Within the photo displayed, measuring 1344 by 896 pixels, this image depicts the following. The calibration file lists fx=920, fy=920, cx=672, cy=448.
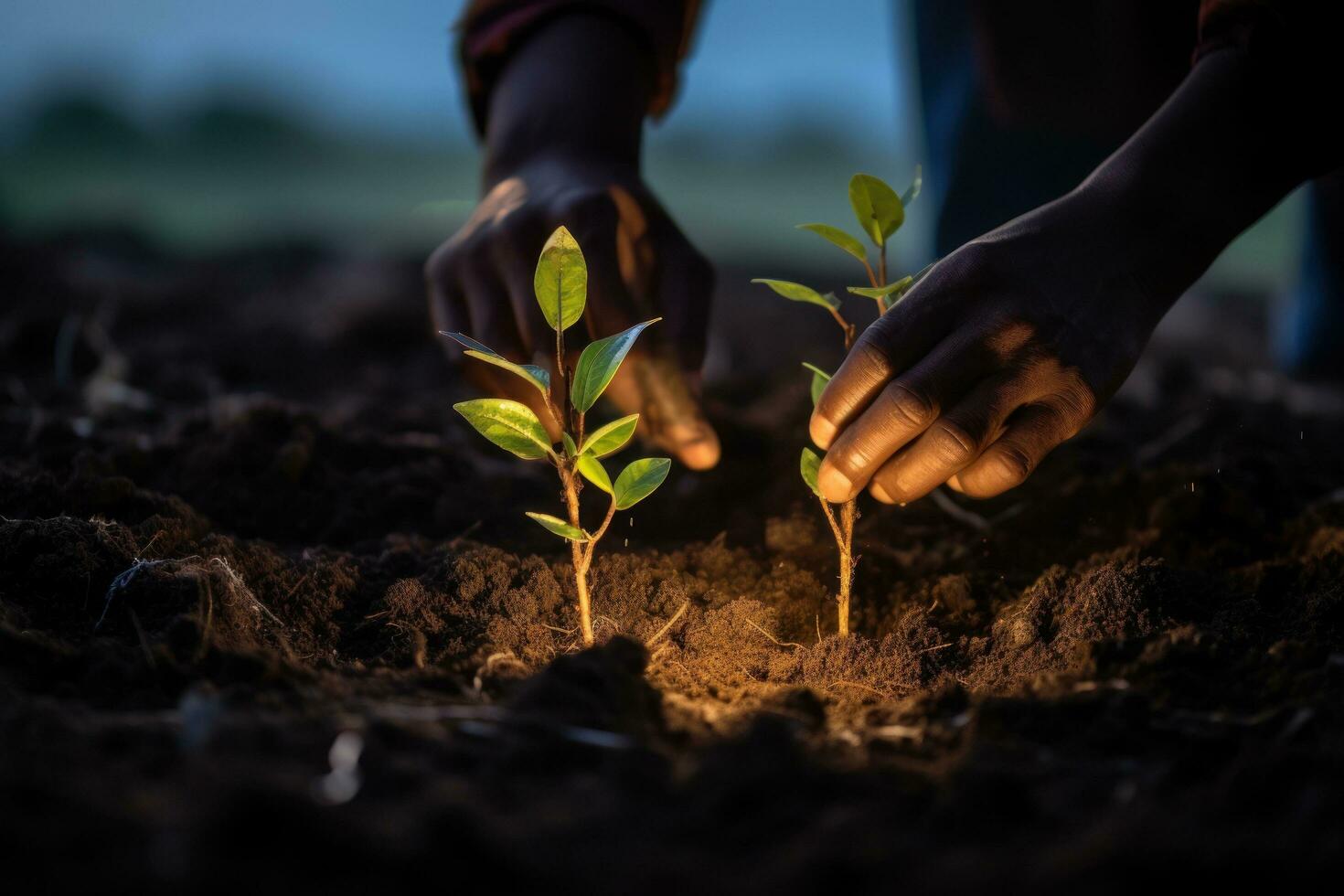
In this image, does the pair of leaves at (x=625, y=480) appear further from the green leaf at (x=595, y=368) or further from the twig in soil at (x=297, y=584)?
the twig in soil at (x=297, y=584)

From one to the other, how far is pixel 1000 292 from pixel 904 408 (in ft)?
0.73

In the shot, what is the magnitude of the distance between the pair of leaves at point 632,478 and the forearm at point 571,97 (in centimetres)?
85

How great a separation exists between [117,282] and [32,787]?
4090 millimetres

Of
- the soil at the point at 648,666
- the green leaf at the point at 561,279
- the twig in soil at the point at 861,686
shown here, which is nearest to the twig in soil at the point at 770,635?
the soil at the point at 648,666

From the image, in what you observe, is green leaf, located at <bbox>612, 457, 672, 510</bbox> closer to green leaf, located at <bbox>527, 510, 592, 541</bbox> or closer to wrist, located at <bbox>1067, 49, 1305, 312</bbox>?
green leaf, located at <bbox>527, 510, 592, 541</bbox>

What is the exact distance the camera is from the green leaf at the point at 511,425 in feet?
3.94

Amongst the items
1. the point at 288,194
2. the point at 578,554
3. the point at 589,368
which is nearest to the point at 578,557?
the point at 578,554

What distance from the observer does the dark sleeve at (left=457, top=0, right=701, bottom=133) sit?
2090mm

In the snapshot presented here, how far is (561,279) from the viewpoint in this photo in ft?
3.73

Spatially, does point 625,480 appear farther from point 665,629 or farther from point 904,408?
point 904,408

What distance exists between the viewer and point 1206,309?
5.44m

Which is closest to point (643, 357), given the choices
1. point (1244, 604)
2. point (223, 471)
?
point (223, 471)

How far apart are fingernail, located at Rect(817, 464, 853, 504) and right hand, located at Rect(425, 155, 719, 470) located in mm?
350

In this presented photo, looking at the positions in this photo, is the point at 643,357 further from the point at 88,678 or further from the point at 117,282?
the point at 117,282
